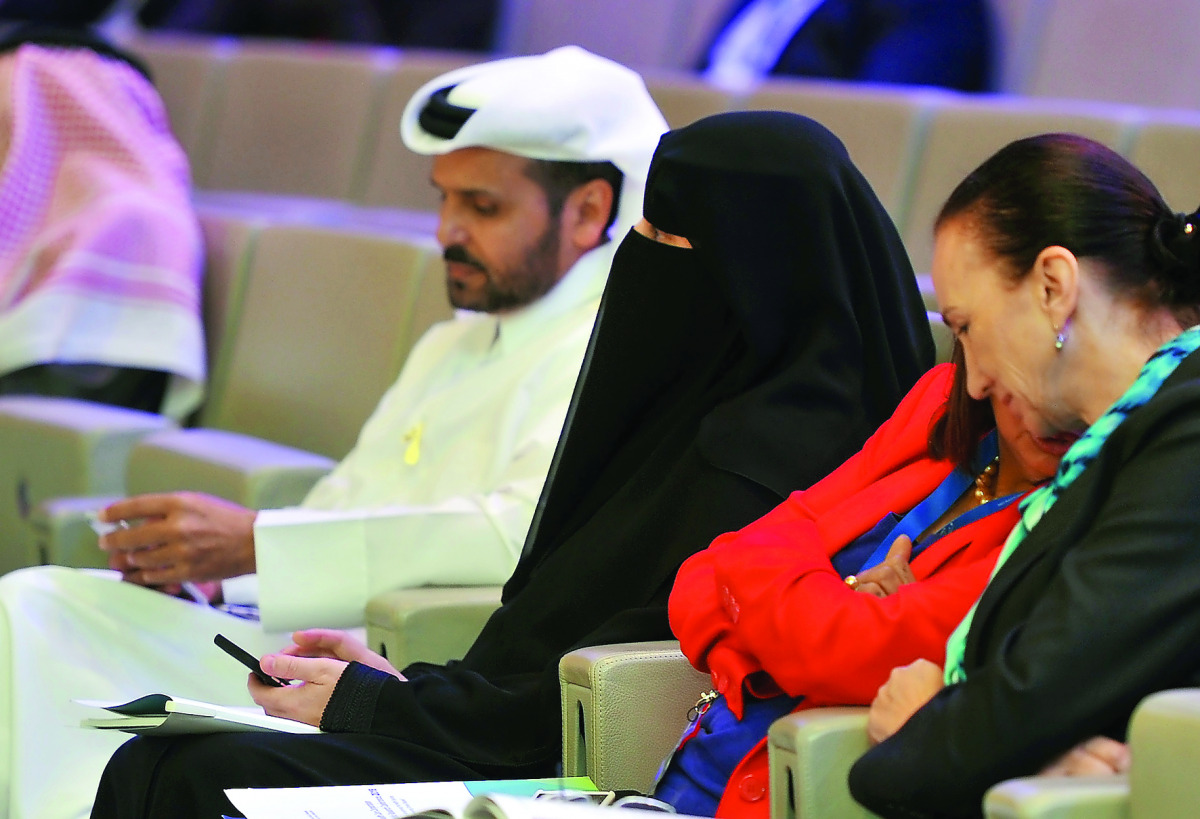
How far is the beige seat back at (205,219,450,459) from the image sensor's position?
11.8 feet

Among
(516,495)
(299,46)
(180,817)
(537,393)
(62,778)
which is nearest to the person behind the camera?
(180,817)

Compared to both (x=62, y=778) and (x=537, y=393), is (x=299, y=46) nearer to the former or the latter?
(x=537, y=393)

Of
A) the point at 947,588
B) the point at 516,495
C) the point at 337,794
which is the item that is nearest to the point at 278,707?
the point at 337,794

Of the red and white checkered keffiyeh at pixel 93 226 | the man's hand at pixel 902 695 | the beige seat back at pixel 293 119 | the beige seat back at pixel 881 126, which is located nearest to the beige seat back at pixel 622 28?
the beige seat back at pixel 293 119

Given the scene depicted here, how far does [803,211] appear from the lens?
1.98 metres

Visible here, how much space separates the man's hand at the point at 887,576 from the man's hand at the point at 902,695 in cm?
14

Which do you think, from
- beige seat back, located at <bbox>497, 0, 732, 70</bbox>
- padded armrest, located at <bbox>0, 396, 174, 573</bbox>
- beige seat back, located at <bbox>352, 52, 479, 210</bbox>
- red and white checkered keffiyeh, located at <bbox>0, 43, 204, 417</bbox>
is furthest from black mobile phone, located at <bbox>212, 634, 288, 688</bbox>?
beige seat back, located at <bbox>497, 0, 732, 70</bbox>

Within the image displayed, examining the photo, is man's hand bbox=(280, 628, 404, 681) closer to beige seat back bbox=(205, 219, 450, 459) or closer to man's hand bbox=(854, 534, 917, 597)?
man's hand bbox=(854, 534, 917, 597)

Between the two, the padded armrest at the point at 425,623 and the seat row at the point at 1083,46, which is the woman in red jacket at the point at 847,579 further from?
the seat row at the point at 1083,46

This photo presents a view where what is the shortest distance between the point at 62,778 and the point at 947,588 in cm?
135

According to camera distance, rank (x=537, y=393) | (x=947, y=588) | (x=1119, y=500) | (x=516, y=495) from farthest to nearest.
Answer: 1. (x=537, y=393)
2. (x=516, y=495)
3. (x=947, y=588)
4. (x=1119, y=500)

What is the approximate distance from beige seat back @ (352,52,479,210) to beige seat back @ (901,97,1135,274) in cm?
169

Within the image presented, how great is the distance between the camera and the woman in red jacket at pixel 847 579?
5.14ft

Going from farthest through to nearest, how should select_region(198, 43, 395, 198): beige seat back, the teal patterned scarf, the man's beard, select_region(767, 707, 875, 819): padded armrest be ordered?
select_region(198, 43, 395, 198): beige seat back, the man's beard, select_region(767, 707, 875, 819): padded armrest, the teal patterned scarf
